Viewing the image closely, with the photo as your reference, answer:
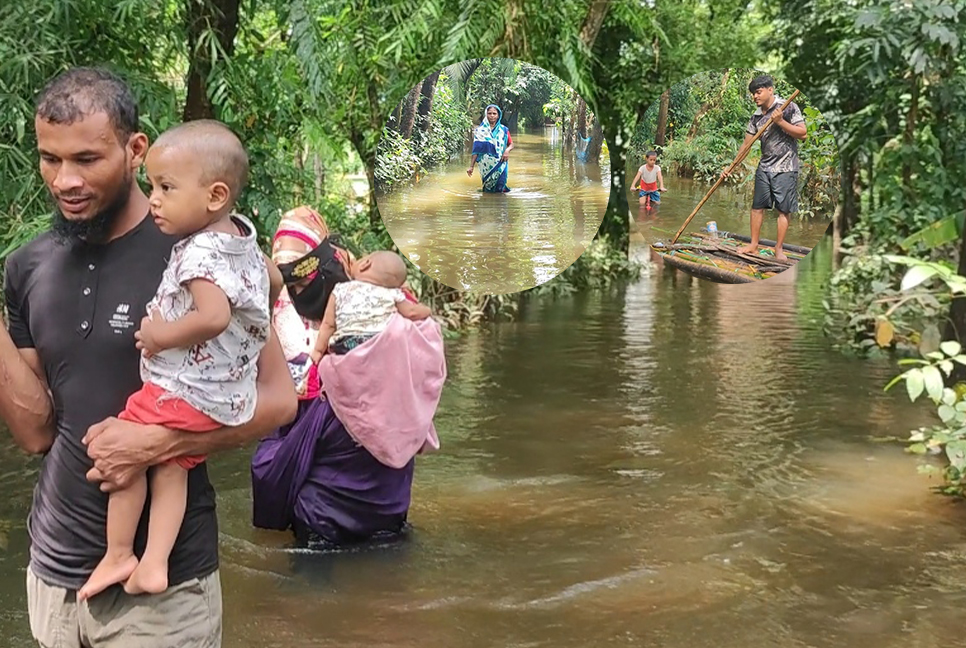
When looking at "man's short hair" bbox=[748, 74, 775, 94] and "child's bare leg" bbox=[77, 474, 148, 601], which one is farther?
"man's short hair" bbox=[748, 74, 775, 94]

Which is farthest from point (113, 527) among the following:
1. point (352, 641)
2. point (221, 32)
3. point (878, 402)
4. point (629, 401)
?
point (878, 402)

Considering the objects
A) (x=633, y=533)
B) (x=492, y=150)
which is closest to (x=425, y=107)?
(x=492, y=150)

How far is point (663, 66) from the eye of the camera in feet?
38.3

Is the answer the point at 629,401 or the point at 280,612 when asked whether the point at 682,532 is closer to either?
the point at 280,612

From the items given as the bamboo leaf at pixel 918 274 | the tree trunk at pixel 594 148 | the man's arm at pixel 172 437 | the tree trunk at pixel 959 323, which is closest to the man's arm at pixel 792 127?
the tree trunk at pixel 594 148

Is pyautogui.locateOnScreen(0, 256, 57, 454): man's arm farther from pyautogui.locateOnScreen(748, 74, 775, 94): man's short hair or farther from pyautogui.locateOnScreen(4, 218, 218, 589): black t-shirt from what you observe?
pyautogui.locateOnScreen(748, 74, 775, 94): man's short hair

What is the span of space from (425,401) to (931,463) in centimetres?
289

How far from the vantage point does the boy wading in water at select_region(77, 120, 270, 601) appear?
1.96 meters

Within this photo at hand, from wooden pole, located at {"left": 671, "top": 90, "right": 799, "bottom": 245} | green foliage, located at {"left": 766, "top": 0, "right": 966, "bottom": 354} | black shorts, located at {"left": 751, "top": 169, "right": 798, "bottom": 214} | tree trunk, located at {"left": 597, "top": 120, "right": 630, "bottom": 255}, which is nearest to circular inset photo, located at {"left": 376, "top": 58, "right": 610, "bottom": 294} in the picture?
wooden pole, located at {"left": 671, "top": 90, "right": 799, "bottom": 245}

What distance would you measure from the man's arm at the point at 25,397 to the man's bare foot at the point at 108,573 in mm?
255

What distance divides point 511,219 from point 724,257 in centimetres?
57

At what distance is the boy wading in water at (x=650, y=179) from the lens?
3031mm

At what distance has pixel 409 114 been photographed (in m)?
3.35

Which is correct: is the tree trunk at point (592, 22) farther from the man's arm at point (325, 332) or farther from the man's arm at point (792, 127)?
the man's arm at point (792, 127)
